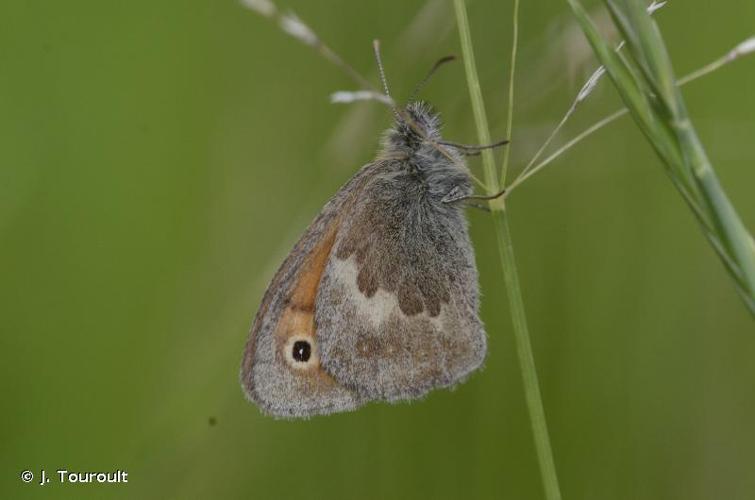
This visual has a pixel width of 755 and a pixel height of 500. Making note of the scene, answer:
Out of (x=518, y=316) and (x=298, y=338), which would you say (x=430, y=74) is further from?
(x=518, y=316)

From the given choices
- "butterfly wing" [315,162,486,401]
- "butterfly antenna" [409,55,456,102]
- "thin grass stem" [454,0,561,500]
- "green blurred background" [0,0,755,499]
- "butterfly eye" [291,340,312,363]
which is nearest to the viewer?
"thin grass stem" [454,0,561,500]

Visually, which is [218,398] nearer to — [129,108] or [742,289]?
[129,108]

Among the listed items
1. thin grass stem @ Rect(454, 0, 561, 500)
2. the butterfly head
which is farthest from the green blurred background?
thin grass stem @ Rect(454, 0, 561, 500)

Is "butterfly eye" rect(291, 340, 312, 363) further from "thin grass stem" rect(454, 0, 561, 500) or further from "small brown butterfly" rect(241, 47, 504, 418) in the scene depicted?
"thin grass stem" rect(454, 0, 561, 500)

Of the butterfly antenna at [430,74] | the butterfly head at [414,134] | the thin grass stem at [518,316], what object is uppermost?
the butterfly antenna at [430,74]

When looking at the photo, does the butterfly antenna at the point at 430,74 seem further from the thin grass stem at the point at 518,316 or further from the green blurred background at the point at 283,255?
the thin grass stem at the point at 518,316

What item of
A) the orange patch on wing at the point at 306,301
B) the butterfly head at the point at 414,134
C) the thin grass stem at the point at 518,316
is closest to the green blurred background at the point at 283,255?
the butterfly head at the point at 414,134

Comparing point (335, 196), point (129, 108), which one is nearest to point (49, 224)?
point (129, 108)
